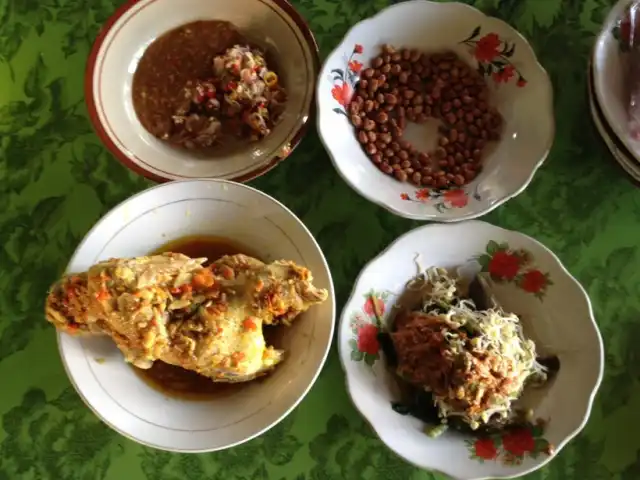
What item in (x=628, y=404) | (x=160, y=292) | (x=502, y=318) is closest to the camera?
(x=160, y=292)

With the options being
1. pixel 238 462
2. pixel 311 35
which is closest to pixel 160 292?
pixel 238 462

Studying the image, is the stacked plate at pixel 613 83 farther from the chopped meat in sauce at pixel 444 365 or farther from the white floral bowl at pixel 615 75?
the chopped meat in sauce at pixel 444 365

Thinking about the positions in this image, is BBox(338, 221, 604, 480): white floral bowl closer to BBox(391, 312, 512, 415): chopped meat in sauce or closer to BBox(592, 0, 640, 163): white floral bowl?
BBox(391, 312, 512, 415): chopped meat in sauce

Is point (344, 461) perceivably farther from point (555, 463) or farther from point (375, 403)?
point (555, 463)

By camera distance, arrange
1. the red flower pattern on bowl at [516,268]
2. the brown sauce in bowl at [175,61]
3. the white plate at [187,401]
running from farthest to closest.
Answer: the brown sauce in bowl at [175,61] → the red flower pattern on bowl at [516,268] → the white plate at [187,401]

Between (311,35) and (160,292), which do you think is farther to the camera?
(311,35)

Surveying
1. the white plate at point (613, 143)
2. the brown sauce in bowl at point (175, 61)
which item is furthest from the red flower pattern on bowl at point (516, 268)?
the brown sauce in bowl at point (175, 61)

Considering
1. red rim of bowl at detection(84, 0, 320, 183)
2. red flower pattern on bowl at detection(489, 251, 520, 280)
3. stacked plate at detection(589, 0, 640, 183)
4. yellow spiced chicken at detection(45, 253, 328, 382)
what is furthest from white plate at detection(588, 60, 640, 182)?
yellow spiced chicken at detection(45, 253, 328, 382)
